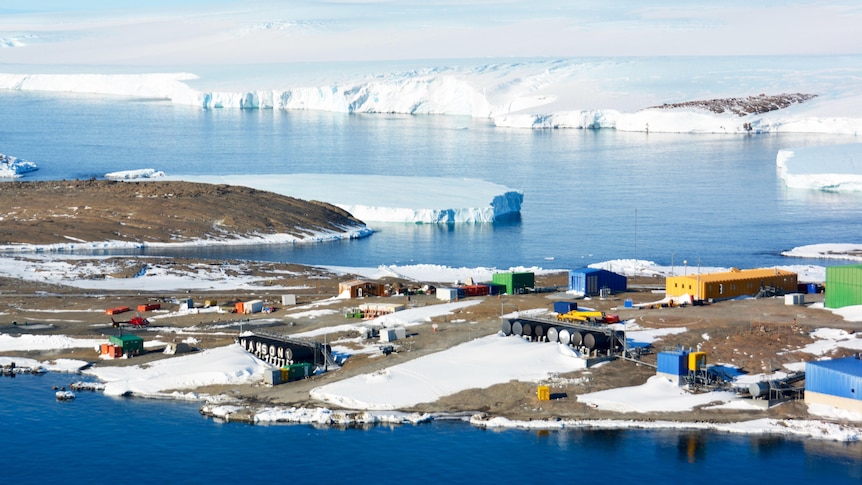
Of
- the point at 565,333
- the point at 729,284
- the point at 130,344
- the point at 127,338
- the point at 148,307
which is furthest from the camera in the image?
the point at 148,307

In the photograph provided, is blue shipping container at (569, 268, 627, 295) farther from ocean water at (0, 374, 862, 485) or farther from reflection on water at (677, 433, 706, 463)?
reflection on water at (677, 433, 706, 463)

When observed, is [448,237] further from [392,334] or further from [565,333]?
[565,333]

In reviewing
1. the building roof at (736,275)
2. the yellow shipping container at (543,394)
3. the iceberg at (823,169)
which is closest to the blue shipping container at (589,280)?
the building roof at (736,275)

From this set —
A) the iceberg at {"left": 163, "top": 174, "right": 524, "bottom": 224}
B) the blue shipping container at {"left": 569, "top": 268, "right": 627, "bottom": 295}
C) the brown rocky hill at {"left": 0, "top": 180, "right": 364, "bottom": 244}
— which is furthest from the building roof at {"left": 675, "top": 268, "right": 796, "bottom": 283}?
the brown rocky hill at {"left": 0, "top": 180, "right": 364, "bottom": 244}

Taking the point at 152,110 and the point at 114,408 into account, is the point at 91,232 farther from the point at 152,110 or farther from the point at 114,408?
the point at 152,110

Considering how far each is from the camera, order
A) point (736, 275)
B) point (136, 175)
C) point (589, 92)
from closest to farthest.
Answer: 1. point (736, 275)
2. point (136, 175)
3. point (589, 92)

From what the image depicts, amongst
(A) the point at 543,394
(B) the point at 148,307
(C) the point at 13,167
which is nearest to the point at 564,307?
(A) the point at 543,394
